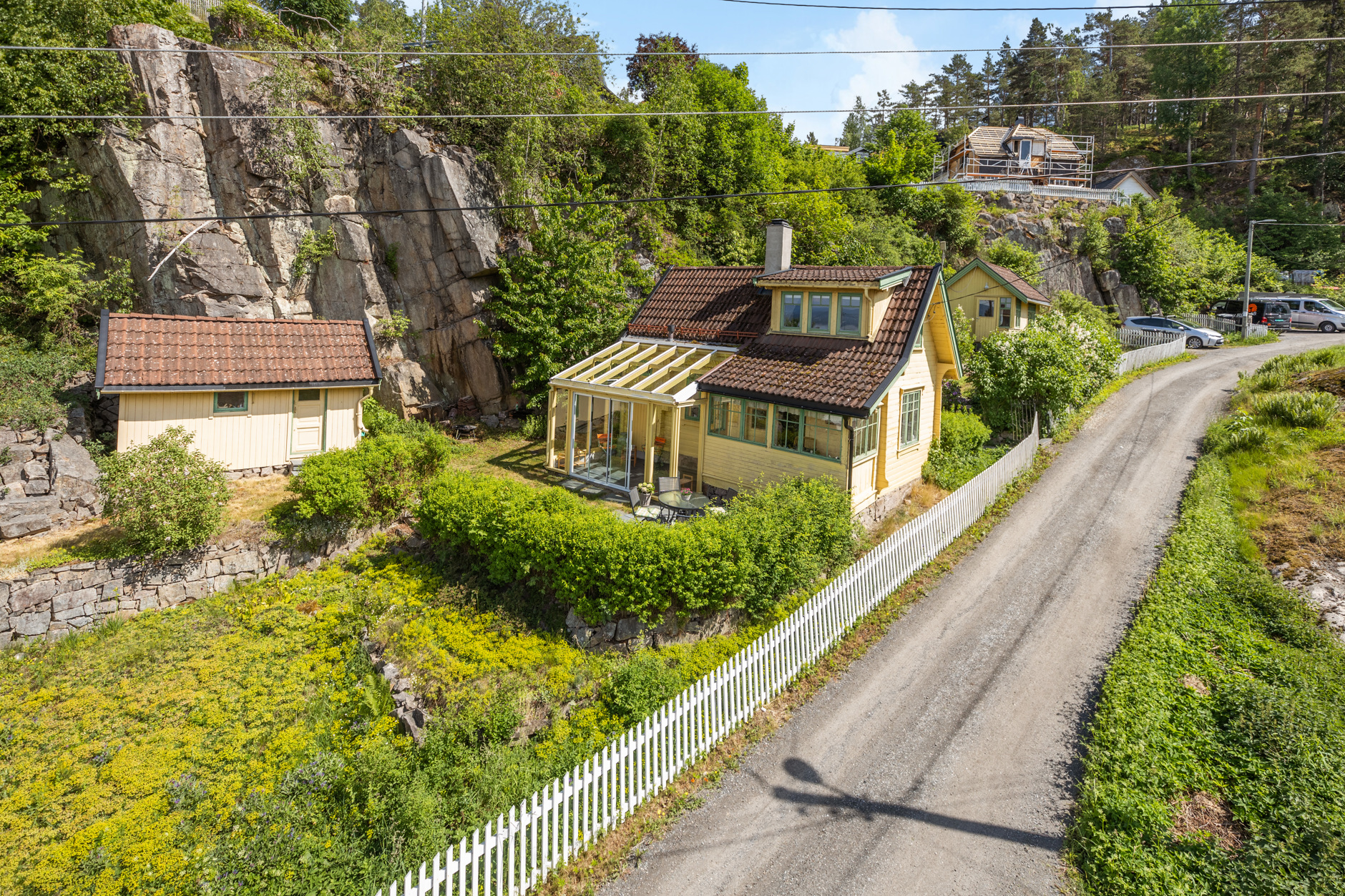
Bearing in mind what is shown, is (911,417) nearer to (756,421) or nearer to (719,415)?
(756,421)

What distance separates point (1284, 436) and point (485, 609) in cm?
2212

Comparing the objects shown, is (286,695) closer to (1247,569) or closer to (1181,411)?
(1247,569)

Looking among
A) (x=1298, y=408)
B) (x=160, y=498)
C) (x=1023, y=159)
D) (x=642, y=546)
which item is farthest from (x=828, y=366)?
(x=1023, y=159)

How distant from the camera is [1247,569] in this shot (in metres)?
12.6

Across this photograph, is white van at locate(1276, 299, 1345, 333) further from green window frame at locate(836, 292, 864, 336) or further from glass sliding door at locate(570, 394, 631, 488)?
glass sliding door at locate(570, 394, 631, 488)

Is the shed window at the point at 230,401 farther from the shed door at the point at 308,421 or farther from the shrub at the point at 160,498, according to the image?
the shrub at the point at 160,498

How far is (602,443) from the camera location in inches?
853

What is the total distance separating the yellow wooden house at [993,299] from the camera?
1138 inches

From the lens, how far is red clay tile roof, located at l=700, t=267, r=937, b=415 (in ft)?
50.0

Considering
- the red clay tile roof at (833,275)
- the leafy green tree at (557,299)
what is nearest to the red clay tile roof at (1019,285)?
the red clay tile roof at (833,275)

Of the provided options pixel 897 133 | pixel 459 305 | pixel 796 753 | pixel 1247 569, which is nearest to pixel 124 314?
pixel 459 305

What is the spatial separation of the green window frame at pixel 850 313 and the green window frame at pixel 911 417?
2.27 m

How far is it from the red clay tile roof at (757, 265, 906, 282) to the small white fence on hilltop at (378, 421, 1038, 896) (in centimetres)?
679

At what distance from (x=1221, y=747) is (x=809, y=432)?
9.57m
